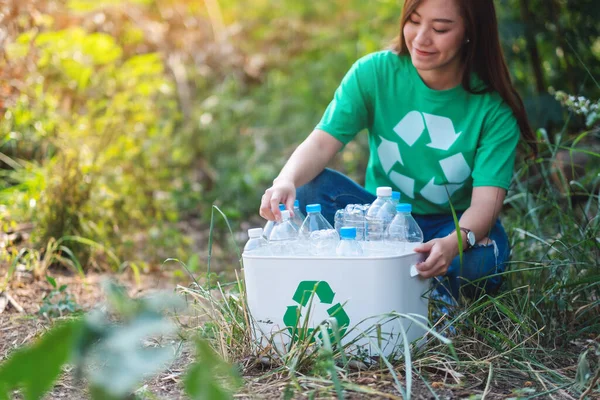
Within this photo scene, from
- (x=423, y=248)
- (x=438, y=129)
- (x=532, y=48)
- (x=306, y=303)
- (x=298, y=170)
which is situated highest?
(x=532, y=48)

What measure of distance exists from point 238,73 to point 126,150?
8.48 ft

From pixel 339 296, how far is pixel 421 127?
899 millimetres

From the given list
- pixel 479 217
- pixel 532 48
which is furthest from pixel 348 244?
pixel 532 48

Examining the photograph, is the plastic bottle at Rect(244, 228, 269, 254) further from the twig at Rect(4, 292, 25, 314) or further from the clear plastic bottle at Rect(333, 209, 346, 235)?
the twig at Rect(4, 292, 25, 314)

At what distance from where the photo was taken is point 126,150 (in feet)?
13.4

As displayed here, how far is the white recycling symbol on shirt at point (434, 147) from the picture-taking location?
2.43 m

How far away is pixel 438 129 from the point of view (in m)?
2.44

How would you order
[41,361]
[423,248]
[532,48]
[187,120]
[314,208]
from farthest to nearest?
1. [187,120]
2. [532,48]
3. [314,208]
4. [423,248]
5. [41,361]

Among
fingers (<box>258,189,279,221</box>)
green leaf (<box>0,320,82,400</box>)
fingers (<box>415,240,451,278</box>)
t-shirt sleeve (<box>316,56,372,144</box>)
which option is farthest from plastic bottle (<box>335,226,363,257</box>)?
green leaf (<box>0,320,82,400</box>)

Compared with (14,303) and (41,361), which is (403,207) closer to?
(41,361)

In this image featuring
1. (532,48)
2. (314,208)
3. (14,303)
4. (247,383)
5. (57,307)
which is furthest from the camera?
(532,48)

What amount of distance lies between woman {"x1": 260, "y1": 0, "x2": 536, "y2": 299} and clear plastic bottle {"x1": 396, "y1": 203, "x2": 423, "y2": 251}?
16 centimetres

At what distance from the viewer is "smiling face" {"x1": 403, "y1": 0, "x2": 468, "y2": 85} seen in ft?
7.30

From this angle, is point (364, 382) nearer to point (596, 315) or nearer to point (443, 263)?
point (443, 263)
